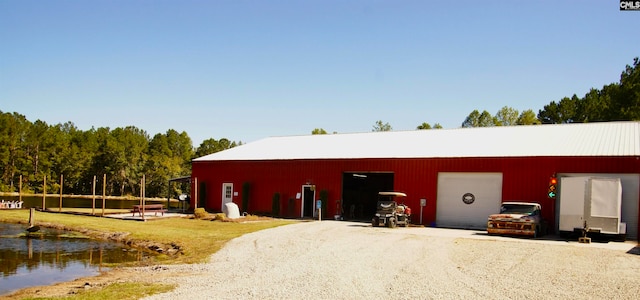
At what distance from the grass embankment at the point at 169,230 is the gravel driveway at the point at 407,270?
1155mm

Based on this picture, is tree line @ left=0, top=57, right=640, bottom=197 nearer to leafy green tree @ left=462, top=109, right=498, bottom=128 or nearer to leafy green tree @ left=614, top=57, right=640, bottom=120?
leafy green tree @ left=462, top=109, right=498, bottom=128

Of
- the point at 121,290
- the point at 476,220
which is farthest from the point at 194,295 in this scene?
the point at 476,220

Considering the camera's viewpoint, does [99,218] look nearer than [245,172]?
Yes

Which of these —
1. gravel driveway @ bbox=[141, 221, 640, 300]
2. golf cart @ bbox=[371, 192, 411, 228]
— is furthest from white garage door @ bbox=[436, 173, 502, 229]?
gravel driveway @ bbox=[141, 221, 640, 300]

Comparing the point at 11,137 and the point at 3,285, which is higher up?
the point at 11,137

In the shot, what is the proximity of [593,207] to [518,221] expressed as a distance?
9.30 feet

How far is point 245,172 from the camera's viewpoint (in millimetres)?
36156

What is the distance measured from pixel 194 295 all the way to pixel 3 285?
Result: 21.1 ft

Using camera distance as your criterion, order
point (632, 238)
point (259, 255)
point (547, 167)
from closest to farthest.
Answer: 1. point (259, 255)
2. point (632, 238)
3. point (547, 167)

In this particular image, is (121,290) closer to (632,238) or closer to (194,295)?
(194,295)

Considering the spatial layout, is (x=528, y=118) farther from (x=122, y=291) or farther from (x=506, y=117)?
(x=122, y=291)

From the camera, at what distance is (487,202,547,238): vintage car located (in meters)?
21.7

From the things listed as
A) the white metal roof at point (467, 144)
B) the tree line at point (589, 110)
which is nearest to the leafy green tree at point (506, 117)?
the tree line at point (589, 110)

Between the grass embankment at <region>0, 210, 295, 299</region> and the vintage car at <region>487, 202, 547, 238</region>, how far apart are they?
33.8ft
